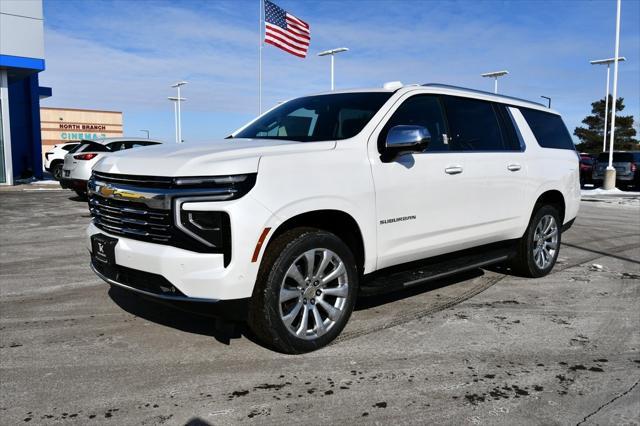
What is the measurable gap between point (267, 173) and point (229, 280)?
0.71 m

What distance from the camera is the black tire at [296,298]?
11.3 ft

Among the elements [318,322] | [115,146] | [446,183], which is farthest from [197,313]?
[115,146]

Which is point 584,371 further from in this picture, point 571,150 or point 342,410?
point 571,150

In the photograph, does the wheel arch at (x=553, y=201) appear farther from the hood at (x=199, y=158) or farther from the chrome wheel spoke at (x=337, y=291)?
the hood at (x=199, y=158)

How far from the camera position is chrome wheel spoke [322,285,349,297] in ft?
12.5

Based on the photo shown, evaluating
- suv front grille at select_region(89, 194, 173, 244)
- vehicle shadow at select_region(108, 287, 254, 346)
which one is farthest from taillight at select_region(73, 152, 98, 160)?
suv front grille at select_region(89, 194, 173, 244)

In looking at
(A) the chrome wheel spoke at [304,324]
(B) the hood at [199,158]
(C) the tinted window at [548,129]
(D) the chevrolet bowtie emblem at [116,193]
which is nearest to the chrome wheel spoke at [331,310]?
(A) the chrome wheel spoke at [304,324]

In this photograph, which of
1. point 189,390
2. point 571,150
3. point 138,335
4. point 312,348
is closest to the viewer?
point 189,390

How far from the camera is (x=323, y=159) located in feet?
12.2

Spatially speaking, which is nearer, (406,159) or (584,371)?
(584,371)

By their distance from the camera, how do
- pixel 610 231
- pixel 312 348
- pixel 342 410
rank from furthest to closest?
pixel 610 231, pixel 312 348, pixel 342 410

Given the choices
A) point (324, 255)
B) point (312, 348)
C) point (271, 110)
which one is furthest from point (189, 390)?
point (271, 110)

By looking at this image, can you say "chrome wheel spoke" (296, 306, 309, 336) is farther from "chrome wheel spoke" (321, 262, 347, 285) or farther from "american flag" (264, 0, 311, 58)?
"american flag" (264, 0, 311, 58)

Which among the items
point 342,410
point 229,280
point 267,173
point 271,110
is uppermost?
point 271,110
